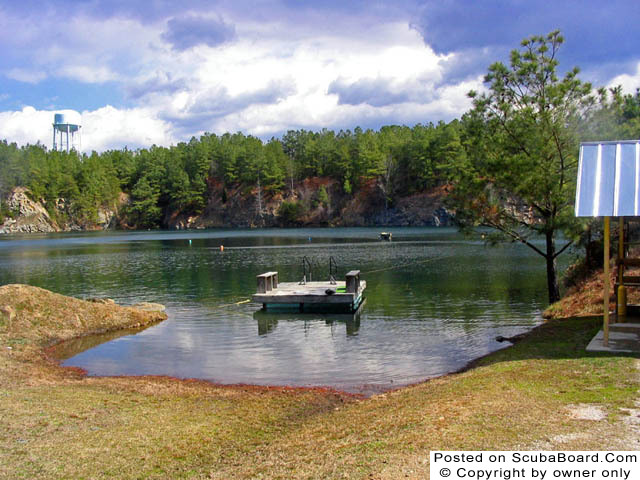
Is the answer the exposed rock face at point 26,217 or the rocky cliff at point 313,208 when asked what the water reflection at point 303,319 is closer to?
the rocky cliff at point 313,208

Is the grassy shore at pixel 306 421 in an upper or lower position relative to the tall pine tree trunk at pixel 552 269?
lower

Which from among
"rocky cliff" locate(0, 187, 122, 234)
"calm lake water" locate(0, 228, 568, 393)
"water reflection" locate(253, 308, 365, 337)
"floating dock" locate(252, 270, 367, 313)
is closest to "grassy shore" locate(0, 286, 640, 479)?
"calm lake water" locate(0, 228, 568, 393)

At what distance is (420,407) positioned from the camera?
9.53 meters

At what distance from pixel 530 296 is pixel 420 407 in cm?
2053

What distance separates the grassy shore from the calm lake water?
238cm

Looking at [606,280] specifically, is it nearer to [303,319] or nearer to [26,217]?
[303,319]

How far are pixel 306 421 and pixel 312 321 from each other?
13985mm

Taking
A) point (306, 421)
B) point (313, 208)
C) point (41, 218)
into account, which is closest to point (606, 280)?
point (306, 421)

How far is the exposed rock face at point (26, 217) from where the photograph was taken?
135875mm

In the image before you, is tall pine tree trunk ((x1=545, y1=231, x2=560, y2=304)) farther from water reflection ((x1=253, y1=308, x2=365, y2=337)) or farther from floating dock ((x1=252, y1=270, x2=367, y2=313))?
floating dock ((x1=252, y1=270, x2=367, y2=313))

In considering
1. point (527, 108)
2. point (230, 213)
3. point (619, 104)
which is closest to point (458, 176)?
point (527, 108)

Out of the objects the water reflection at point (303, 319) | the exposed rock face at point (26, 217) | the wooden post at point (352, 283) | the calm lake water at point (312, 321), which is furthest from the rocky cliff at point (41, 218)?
the wooden post at point (352, 283)

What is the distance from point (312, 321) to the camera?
24562 millimetres

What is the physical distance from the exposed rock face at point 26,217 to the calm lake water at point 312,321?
98.7 metres
